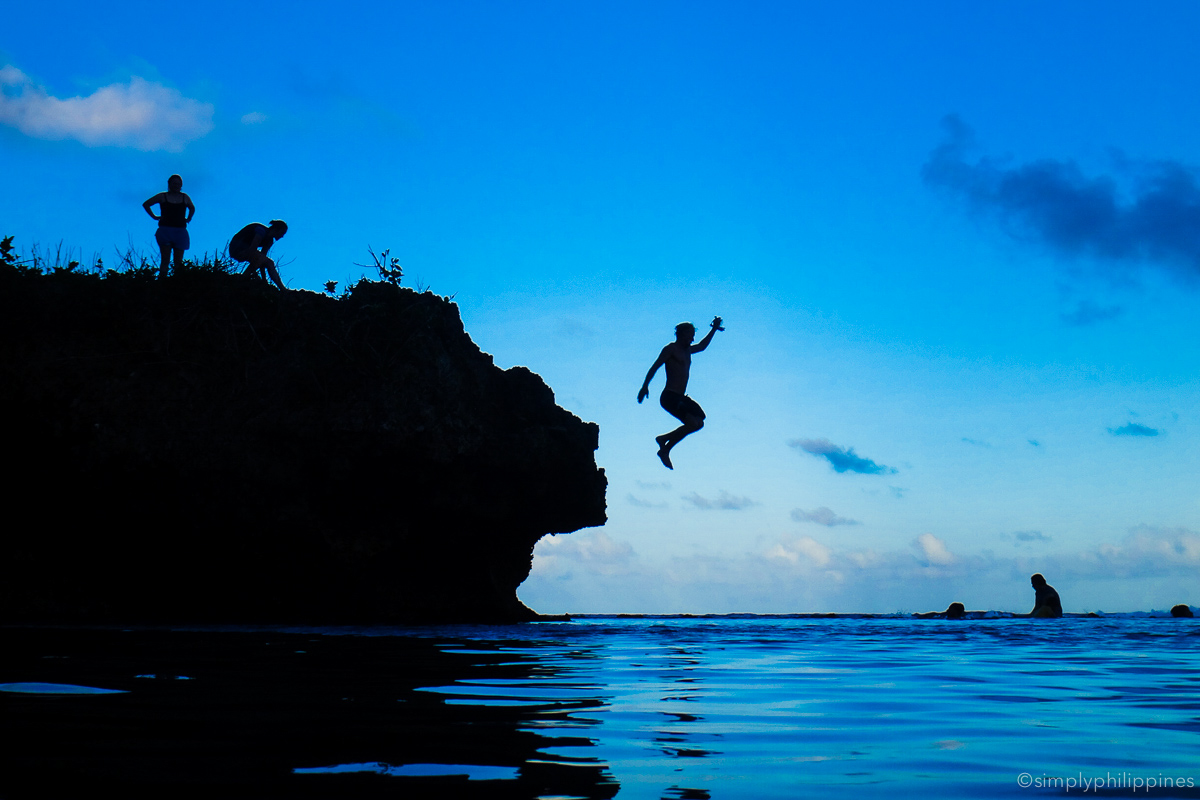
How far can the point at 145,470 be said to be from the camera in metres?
14.6

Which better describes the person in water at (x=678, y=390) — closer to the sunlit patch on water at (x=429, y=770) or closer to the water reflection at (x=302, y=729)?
the water reflection at (x=302, y=729)

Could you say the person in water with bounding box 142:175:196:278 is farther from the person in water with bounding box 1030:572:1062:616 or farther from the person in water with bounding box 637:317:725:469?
the person in water with bounding box 1030:572:1062:616

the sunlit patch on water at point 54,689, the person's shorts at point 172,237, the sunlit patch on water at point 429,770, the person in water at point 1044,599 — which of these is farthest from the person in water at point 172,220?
the person in water at point 1044,599

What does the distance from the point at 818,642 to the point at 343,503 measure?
8668mm

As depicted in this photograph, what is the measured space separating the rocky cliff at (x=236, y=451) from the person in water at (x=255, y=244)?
41cm

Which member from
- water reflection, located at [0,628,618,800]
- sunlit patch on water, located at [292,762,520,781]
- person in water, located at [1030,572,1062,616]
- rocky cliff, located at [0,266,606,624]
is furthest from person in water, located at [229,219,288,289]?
person in water, located at [1030,572,1062,616]

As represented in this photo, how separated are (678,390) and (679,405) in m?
0.20

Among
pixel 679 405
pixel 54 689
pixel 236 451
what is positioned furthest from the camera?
pixel 236 451

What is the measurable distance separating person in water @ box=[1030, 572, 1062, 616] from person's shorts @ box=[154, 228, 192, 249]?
21.2 m

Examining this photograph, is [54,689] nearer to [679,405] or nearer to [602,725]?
[602,725]

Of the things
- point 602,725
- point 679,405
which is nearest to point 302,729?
point 602,725

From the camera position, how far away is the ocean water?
262 centimetres

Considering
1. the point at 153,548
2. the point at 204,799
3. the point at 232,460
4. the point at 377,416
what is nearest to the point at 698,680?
the point at 204,799

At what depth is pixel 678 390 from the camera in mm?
11820
